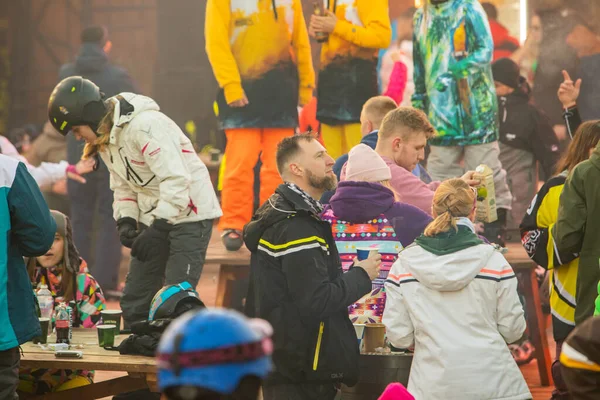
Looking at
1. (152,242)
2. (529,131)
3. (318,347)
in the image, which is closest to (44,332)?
(152,242)

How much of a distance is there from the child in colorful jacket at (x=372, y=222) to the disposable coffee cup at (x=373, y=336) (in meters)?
0.20

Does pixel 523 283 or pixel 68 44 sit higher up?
pixel 68 44

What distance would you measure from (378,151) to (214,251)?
2.77 meters

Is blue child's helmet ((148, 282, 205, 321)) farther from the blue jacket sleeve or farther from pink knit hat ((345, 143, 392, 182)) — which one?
pink knit hat ((345, 143, 392, 182))

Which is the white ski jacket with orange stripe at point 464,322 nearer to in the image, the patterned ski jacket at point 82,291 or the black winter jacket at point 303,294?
the black winter jacket at point 303,294

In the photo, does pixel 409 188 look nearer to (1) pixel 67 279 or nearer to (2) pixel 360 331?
(2) pixel 360 331

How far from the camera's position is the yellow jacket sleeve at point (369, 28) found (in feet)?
26.9

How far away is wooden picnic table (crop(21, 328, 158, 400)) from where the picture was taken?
15.9 feet

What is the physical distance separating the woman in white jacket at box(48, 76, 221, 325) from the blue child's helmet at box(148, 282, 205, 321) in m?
1.24

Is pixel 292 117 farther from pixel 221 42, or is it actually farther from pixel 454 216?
pixel 454 216

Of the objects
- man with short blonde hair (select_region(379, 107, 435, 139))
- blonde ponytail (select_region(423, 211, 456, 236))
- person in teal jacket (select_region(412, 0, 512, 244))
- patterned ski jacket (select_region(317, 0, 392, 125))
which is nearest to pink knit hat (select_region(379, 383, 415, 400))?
blonde ponytail (select_region(423, 211, 456, 236))

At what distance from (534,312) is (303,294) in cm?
372

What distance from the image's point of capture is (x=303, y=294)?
452 cm

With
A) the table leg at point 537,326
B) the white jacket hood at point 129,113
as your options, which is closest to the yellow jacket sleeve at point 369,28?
the table leg at point 537,326
